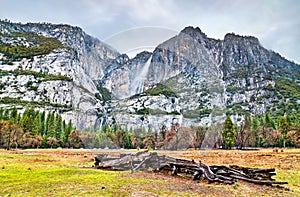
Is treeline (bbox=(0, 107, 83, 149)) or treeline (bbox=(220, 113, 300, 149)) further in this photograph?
treeline (bbox=(220, 113, 300, 149))

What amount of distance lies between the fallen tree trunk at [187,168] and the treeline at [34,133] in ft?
182

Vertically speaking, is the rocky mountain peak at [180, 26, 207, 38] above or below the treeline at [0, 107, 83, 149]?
above

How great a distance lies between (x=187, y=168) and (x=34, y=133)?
10315 cm

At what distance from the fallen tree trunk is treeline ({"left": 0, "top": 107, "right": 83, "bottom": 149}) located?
55.3m

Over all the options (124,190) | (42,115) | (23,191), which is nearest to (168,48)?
(124,190)

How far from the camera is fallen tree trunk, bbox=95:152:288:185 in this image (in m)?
17.2

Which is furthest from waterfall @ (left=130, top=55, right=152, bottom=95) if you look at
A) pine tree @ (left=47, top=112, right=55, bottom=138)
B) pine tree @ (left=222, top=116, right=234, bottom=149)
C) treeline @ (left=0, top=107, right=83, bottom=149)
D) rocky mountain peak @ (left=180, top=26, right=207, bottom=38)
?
pine tree @ (left=47, top=112, right=55, bottom=138)

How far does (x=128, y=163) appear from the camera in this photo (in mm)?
24125

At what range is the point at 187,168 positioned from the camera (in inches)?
809

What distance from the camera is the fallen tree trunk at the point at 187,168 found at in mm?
17245

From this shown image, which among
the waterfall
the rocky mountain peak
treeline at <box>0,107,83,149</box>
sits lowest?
treeline at <box>0,107,83,149</box>

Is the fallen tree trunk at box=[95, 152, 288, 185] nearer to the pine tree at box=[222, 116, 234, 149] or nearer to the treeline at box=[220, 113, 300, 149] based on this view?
the pine tree at box=[222, 116, 234, 149]

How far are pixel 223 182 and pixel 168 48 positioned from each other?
9242 millimetres

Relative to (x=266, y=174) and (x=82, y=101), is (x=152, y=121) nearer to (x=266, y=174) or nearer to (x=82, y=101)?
(x=266, y=174)
